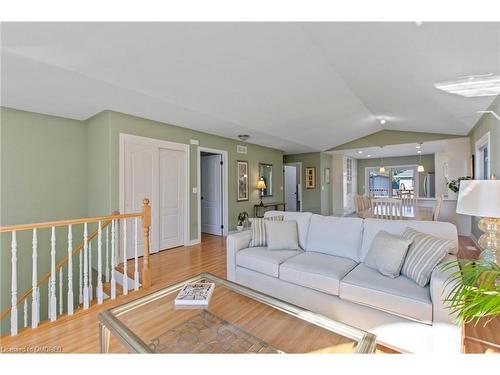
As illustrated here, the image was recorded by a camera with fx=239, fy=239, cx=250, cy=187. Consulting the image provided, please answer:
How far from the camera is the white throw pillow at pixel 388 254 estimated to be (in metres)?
1.90

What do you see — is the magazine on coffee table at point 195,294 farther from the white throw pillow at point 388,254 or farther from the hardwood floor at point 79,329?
the white throw pillow at point 388,254

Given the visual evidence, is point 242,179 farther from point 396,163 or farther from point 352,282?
point 396,163

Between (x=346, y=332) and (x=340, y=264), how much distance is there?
993mm

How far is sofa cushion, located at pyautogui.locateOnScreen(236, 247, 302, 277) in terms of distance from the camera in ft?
7.80

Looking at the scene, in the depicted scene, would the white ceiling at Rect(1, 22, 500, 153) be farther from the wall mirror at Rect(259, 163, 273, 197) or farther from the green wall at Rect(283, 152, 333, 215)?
the green wall at Rect(283, 152, 333, 215)

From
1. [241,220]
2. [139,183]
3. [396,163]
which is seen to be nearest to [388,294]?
[139,183]

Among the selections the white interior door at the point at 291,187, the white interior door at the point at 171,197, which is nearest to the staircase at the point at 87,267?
the white interior door at the point at 171,197

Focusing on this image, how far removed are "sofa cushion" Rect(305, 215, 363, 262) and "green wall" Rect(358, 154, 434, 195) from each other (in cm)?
853

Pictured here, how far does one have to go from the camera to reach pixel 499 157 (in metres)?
3.17

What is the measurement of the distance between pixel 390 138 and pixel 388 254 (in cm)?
569

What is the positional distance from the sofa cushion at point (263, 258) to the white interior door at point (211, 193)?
112 inches

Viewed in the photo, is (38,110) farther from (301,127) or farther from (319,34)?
(301,127)

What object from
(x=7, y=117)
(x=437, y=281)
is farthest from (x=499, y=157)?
(x=7, y=117)

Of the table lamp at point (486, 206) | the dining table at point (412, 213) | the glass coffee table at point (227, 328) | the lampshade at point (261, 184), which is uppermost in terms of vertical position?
the lampshade at point (261, 184)
